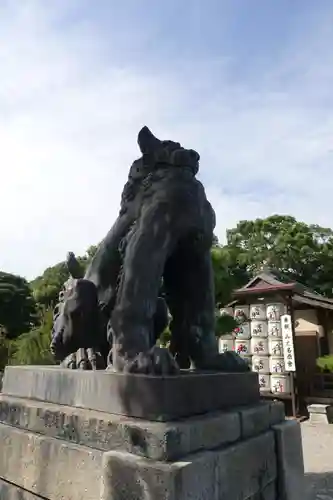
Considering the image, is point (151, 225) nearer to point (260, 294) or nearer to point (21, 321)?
point (260, 294)

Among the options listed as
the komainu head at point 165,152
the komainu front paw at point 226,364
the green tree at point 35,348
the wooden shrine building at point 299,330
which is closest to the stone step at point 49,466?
the komainu front paw at point 226,364

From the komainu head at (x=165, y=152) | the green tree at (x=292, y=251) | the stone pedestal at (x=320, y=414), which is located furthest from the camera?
the green tree at (x=292, y=251)

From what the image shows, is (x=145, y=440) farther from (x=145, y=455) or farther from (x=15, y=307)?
(x=15, y=307)

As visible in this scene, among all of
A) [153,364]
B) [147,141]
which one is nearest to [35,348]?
[147,141]

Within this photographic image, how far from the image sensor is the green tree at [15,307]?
18.0m

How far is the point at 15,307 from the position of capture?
1931 centimetres

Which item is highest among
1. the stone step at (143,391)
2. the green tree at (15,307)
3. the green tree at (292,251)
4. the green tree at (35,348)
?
the green tree at (292,251)

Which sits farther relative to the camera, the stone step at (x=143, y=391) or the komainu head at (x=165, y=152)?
the komainu head at (x=165, y=152)

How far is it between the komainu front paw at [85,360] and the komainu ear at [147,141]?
118 cm

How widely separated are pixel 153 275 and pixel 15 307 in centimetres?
1876

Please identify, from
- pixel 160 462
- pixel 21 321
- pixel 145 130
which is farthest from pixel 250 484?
pixel 21 321

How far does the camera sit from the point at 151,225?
2154 millimetres

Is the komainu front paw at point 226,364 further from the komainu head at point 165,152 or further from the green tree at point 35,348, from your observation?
the green tree at point 35,348

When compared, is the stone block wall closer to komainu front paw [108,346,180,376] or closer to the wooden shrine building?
komainu front paw [108,346,180,376]
